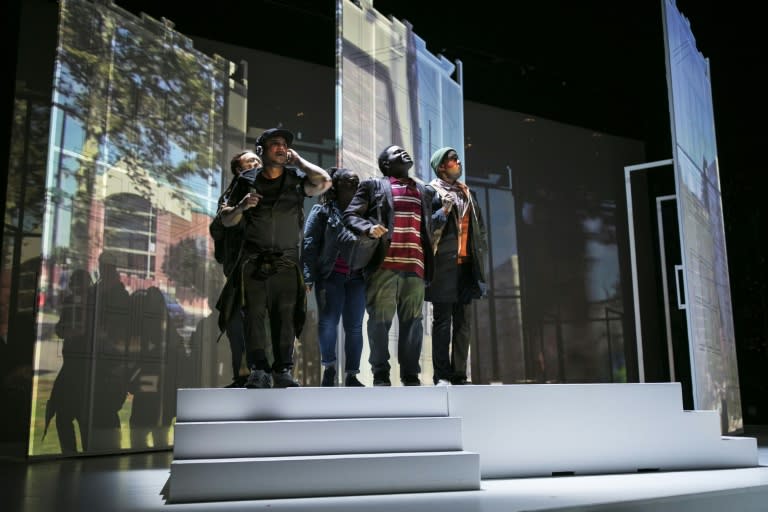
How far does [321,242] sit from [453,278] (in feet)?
3.32

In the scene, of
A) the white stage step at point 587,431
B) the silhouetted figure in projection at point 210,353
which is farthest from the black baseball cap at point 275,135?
the silhouetted figure in projection at point 210,353

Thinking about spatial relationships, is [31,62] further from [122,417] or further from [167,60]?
[122,417]

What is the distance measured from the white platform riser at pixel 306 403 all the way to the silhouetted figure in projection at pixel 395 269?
1.45ft

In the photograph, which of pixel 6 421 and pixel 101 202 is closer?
Result: pixel 101 202

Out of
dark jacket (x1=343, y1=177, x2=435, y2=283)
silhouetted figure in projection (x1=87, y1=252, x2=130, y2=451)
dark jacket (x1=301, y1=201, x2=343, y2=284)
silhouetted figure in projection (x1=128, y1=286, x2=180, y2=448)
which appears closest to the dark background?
silhouetted figure in projection (x1=87, y1=252, x2=130, y2=451)

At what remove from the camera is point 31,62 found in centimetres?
844

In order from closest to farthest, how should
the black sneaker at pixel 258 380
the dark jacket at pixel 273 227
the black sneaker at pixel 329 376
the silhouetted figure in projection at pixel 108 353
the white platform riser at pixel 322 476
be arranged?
the white platform riser at pixel 322 476 → the black sneaker at pixel 258 380 → the dark jacket at pixel 273 227 → the black sneaker at pixel 329 376 → the silhouetted figure in projection at pixel 108 353

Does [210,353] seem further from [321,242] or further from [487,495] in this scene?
[487,495]

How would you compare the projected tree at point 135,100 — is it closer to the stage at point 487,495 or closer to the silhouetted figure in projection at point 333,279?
the silhouetted figure in projection at point 333,279

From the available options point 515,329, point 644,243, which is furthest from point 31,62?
point 644,243

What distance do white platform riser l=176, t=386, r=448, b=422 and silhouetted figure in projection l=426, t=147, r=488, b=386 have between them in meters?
0.69

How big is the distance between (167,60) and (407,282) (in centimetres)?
397

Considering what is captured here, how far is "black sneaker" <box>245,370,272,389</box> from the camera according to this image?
421 cm

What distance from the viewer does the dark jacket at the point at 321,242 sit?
5340 millimetres
